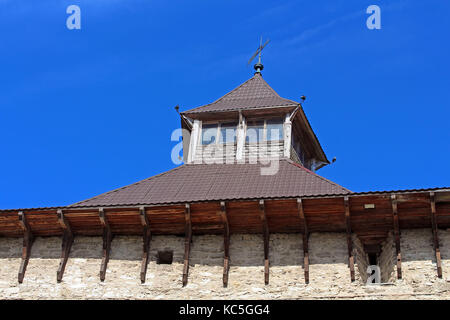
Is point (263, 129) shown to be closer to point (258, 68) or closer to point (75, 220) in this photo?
point (258, 68)

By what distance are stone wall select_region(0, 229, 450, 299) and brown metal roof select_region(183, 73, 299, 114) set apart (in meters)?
6.64

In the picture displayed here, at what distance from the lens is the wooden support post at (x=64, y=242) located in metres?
15.5

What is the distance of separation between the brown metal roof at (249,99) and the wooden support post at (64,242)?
7019 millimetres

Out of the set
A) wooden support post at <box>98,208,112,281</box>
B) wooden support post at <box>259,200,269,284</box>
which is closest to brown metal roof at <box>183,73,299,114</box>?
wooden support post at <box>259,200,269,284</box>

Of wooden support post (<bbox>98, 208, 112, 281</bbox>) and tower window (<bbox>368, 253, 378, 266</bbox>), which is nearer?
wooden support post (<bbox>98, 208, 112, 281</bbox>)

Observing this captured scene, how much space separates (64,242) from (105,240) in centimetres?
109

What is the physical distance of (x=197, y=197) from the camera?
16625 mm

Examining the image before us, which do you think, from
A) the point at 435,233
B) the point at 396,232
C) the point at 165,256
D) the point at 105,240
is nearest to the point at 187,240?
the point at 165,256

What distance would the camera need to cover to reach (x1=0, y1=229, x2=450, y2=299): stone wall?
46.3 ft

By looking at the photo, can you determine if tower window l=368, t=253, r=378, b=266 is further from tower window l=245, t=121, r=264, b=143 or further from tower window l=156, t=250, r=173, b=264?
tower window l=245, t=121, r=264, b=143

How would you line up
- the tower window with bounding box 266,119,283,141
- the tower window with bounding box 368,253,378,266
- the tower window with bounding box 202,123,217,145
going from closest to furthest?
the tower window with bounding box 368,253,378,266 → the tower window with bounding box 266,119,283,141 → the tower window with bounding box 202,123,217,145

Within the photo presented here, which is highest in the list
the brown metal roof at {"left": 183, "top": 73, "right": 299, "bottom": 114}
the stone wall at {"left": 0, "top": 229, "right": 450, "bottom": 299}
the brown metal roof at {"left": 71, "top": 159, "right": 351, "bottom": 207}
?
the brown metal roof at {"left": 183, "top": 73, "right": 299, "bottom": 114}
